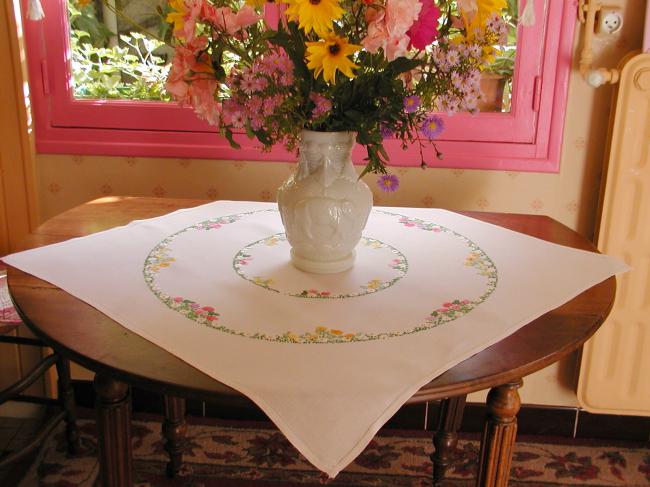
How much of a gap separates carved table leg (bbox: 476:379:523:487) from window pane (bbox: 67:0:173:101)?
1387 millimetres

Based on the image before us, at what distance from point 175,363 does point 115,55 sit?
4.54 ft

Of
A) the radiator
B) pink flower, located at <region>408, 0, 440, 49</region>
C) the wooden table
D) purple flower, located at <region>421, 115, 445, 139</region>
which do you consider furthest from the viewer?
the radiator

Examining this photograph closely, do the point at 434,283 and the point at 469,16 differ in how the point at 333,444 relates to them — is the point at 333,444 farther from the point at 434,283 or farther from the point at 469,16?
the point at 469,16

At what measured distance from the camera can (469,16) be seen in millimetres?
1075

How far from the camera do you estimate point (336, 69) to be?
3.36ft

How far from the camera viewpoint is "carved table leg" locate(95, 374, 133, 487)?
3.42 ft

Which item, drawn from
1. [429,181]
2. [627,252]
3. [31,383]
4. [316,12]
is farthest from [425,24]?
[31,383]

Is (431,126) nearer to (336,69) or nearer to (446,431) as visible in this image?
(336,69)

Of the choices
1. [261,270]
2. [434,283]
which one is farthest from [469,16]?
[261,270]

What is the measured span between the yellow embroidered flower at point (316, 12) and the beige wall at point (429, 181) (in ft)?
3.54

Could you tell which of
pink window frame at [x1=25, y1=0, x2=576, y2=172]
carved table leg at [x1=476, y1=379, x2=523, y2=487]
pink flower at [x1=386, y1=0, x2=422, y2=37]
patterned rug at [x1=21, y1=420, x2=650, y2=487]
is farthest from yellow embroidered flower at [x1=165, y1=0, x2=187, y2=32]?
patterned rug at [x1=21, y1=420, x2=650, y2=487]

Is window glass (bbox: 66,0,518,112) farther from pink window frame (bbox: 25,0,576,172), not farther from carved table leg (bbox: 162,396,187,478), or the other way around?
carved table leg (bbox: 162,396,187,478)

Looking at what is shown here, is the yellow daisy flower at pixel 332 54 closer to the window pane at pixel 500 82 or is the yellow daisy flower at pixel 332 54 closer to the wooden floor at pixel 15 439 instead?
the window pane at pixel 500 82

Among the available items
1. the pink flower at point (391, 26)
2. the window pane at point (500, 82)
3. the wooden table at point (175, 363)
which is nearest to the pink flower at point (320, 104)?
the pink flower at point (391, 26)
